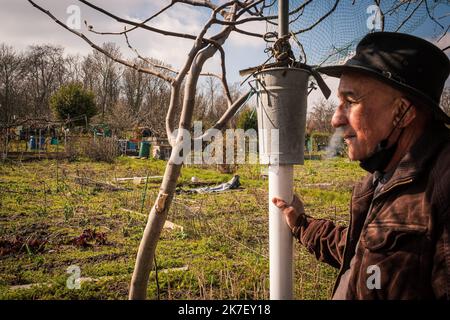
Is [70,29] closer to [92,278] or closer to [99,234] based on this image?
[92,278]

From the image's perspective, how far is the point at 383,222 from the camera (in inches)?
49.8

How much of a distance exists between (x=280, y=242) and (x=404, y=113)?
812mm

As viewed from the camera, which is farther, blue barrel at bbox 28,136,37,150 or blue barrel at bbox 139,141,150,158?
blue barrel at bbox 28,136,37,150

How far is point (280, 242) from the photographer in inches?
66.4

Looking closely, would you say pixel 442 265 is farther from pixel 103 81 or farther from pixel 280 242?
pixel 103 81

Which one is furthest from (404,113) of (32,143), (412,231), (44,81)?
(44,81)

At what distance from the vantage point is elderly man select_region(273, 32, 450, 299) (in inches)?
45.2

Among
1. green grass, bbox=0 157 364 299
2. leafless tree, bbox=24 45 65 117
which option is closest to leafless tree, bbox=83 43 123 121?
leafless tree, bbox=24 45 65 117

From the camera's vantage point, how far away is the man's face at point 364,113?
139 centimetres

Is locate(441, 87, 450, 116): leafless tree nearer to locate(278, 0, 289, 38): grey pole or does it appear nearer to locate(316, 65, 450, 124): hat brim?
locate(316, 65, 450, 124): hat brim

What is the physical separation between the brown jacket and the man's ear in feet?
0.31

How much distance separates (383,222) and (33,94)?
44953mm

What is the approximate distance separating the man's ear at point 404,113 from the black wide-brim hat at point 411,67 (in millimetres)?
45

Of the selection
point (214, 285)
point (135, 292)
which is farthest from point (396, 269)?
point (214, 285)
